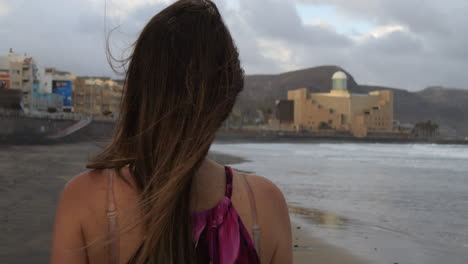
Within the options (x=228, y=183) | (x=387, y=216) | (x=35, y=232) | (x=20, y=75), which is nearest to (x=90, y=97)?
(x=20, y=75)

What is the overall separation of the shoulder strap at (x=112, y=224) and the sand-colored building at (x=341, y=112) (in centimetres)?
8810

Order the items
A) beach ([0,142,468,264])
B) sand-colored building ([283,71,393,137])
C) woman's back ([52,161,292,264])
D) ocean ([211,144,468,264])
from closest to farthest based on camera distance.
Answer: woman's back ([52,161,292,264]), beach ([0,142,468,264]), ocean ([211,144,468,264]), sand-colored building ([283,71,393,137])

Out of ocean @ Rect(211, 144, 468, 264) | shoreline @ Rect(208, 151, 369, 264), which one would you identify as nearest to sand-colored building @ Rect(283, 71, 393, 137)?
ocean @ Rect(211, 144, 468, 264)

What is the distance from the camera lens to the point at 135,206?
3.12 feet

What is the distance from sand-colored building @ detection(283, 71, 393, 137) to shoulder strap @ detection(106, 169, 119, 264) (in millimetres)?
88102

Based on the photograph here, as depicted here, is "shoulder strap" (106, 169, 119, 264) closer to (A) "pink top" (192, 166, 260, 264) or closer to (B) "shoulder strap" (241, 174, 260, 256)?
(A) "pink top" (192, 166, 260, 264)

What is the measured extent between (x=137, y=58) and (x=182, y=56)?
0.32ft

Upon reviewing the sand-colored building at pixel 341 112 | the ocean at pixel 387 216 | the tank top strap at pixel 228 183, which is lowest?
the ocean at pixel 387 216

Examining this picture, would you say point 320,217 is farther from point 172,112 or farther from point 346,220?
point 172,112

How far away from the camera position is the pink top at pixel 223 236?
3.21 feet

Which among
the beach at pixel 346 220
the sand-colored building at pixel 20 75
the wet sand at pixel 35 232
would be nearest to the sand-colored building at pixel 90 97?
the sand-colored building at pixel 20 75

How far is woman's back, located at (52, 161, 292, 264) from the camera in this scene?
36.4 inches

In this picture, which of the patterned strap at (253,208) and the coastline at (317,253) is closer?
the patterned strap at (253,208)

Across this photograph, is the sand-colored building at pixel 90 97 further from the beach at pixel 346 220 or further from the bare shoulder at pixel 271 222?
the bare shoulder at pixel 271 222
